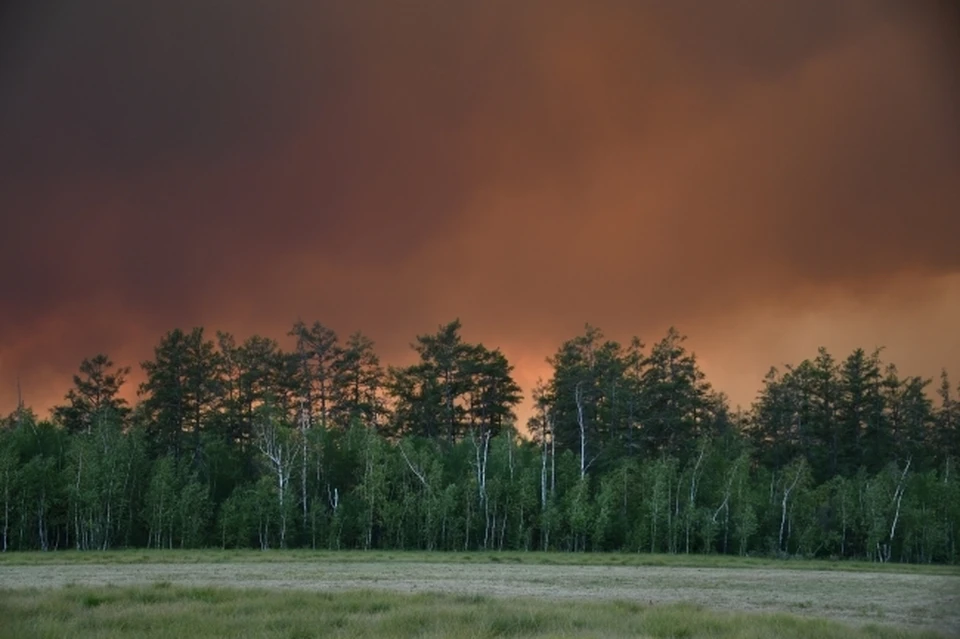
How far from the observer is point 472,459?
62.4 m

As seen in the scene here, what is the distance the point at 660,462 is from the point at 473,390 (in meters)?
18.2

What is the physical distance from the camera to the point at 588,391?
6812cm

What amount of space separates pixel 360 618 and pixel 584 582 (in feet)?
51.4

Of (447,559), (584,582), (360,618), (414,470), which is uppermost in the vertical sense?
(360,618)

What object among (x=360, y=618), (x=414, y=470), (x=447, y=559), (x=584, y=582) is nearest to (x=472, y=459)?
(x=414, y=470)

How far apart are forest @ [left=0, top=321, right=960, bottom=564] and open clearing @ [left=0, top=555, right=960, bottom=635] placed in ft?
53.6

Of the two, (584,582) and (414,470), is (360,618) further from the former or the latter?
(414,470)

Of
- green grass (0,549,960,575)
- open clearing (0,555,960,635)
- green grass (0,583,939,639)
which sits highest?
green grass (0,583,939,639)

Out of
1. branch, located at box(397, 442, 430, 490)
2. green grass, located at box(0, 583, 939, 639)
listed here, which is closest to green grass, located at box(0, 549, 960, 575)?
branch, located at box(397, 442, 430, 490)

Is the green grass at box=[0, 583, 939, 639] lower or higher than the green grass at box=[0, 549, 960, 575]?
higher

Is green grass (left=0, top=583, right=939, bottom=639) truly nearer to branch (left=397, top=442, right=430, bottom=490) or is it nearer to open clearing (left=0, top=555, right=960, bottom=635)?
open clearing (left=0, top=555, right=960, bottom=635)

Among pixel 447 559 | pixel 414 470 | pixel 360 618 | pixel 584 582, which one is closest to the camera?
pixel 360 618

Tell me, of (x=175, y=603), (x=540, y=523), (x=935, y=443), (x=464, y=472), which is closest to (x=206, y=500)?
(x=464, y=472)

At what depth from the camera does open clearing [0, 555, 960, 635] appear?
22.6 meters
